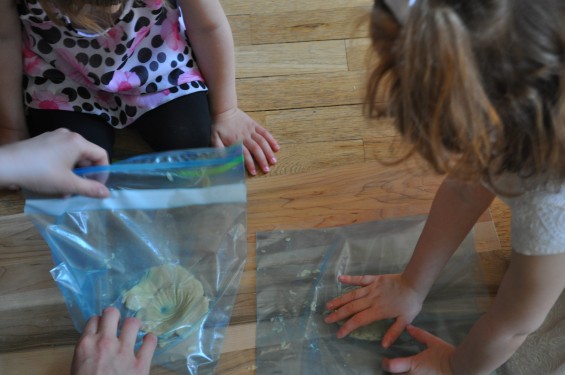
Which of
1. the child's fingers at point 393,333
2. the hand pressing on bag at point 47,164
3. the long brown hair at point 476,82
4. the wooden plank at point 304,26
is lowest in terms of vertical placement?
the child's fingers at point 393,333

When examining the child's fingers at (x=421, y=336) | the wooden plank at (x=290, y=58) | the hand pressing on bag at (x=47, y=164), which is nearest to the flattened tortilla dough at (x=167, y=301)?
the hand pressing on bag at (x=47, y=164)

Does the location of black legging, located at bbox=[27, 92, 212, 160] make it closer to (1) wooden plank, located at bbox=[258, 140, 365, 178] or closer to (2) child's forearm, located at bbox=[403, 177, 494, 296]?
(1) wooden plank, located at bbox=[258, 140, 365, 178]

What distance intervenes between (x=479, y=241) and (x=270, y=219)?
32 cm

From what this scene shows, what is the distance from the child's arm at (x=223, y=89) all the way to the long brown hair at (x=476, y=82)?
1.51ft

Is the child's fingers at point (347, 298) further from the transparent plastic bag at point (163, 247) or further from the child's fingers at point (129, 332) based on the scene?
the child's fingers at point (129, 332)

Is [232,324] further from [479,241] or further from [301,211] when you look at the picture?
[479,241]

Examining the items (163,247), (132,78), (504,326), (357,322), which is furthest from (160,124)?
(504,326)

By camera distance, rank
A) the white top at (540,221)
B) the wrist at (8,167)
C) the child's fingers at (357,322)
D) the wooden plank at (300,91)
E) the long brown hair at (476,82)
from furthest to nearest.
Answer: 1. the wooden plank at (300,91)
2. the child's fingers at (357,322)
3. the wrist at (8,167)
4. the white top at (540,221)
5. the long brown hair at (476,82)

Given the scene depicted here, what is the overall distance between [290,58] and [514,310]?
0.63 metres

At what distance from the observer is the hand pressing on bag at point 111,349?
67cm

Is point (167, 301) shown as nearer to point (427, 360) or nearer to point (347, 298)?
point (347, 298)

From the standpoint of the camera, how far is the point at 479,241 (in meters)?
0.80

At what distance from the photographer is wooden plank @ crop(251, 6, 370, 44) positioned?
102cm

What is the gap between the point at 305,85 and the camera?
974 millimetres
